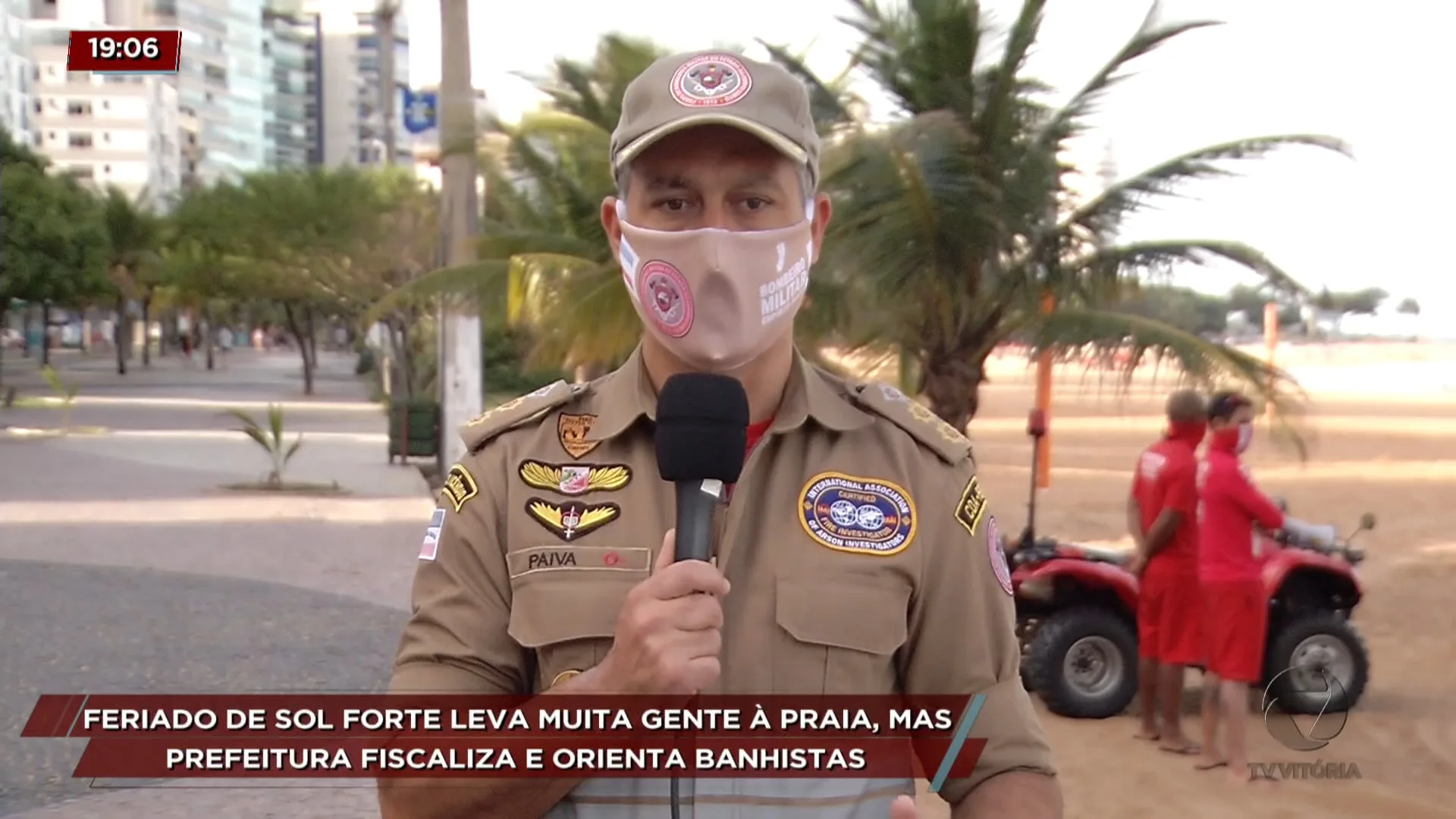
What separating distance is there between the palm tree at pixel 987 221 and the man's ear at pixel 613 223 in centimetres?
671

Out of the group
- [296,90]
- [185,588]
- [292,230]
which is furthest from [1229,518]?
[296,90]

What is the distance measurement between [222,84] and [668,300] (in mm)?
127169

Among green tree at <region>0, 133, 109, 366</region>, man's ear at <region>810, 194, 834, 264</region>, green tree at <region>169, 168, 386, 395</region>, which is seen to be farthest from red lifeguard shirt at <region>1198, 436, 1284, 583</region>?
green tree at <region>0, 133, 109, 366</region>

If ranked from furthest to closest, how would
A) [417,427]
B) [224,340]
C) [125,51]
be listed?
[224,340], [417,427], [125,51]

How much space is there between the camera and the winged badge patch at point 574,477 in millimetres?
1868

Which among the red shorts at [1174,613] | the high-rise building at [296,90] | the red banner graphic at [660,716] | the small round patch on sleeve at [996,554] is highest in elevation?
the high-rise building at [296,90]

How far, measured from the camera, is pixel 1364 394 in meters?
55.3

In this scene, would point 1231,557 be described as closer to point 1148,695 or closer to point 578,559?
point 1148,695

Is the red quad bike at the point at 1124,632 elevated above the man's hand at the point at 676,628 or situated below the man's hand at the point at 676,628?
below

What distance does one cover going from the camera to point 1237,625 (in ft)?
21.5

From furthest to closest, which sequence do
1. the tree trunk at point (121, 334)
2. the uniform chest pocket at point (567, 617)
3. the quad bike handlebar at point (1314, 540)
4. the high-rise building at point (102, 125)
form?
the high-rise building at point (102, 125) → the tree trunk at point (121, 334) → the quad bike handlebar at point (1314, 540) → the uniform chest pocket at point (567, 617)

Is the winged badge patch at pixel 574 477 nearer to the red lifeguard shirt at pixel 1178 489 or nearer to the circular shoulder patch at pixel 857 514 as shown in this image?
the circular shoulder patch at pixel 857 514

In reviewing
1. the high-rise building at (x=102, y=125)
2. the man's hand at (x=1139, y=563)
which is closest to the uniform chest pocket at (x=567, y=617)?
the man's hand at (x=1139, y=563)

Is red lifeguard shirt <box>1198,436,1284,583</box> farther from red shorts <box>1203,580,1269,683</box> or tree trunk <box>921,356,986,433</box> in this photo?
tree trunk <box>921,356,986,433</box>
